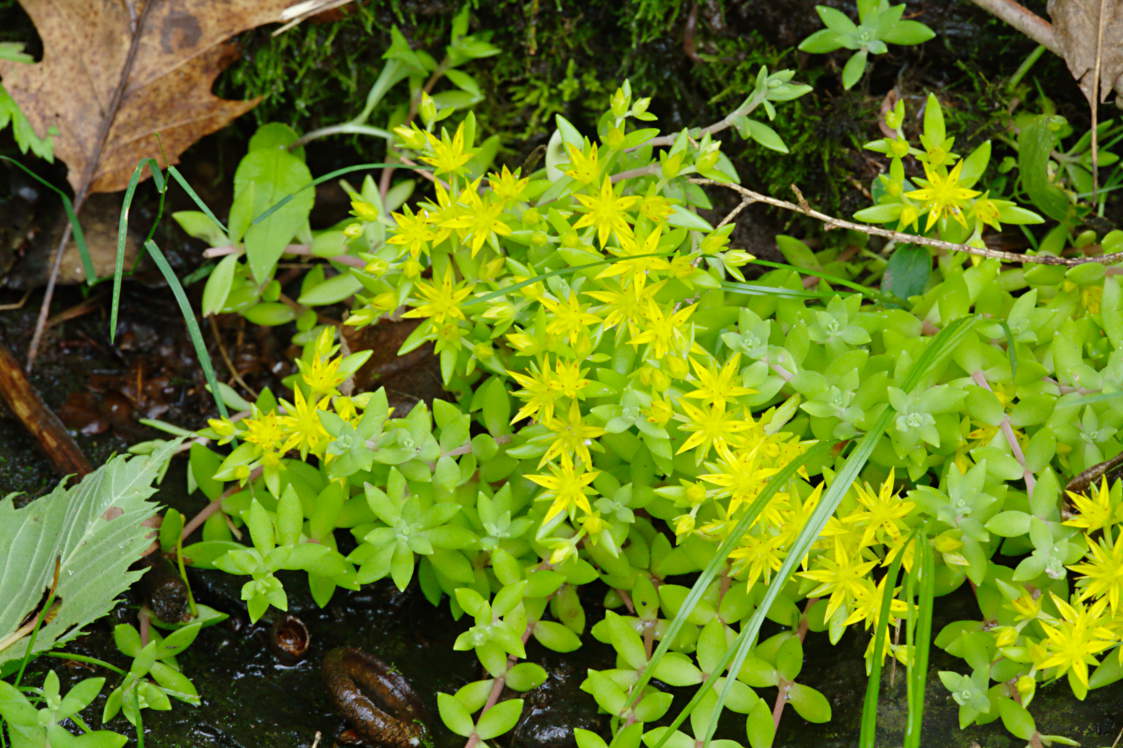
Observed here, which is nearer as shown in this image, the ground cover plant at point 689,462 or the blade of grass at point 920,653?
the blade of grass at point 920,653

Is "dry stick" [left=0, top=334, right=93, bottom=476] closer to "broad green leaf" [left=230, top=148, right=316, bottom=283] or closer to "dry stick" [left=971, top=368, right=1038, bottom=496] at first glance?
"broad green leaf" [left=230, top=148, right=316, bottom=283]

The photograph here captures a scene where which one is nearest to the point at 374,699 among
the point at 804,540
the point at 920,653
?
the point at 804,540

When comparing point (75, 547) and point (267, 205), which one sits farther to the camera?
point (267, 205)

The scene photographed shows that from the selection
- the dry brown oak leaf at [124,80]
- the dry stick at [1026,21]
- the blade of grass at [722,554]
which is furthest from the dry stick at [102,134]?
the dry stick at [1026,21]

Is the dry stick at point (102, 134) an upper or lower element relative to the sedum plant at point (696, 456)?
upper

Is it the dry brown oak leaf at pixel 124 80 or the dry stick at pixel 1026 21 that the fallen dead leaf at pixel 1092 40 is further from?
the dry brown oak leaf at pixel 124 80

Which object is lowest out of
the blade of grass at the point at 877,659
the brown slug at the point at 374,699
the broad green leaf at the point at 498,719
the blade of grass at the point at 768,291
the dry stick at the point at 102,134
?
the brown slug at the point at 374,699

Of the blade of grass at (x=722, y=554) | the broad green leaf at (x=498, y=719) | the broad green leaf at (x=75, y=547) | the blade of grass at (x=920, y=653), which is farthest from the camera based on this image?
the broad green leaf at (x=75, y=547)

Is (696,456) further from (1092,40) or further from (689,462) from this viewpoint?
(1092,40)
